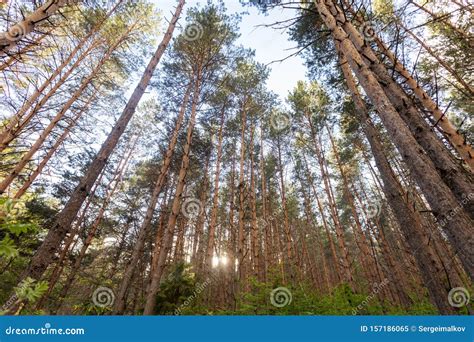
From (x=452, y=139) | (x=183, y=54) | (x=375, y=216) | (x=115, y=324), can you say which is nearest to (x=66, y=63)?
(x=183, y=54)

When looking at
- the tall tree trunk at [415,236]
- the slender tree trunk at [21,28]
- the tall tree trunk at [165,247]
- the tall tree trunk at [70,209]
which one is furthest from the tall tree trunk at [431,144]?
the tall tree trunk at [165,247]

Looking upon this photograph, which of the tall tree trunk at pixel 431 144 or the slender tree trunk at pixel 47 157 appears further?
the slender tree trunk at pixel 47 157

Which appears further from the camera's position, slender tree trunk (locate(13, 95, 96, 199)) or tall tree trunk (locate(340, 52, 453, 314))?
slender tree trunk (locate(13, 95, 96, 199))

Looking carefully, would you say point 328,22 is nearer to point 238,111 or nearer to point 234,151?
point 238,111

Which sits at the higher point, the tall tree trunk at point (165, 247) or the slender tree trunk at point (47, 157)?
the slender tree trunk at point (47, 157)

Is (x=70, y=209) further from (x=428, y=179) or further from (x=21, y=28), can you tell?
(x=428, y=179)

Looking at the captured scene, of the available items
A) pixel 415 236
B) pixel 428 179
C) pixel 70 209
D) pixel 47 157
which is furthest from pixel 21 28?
pixel 47 157

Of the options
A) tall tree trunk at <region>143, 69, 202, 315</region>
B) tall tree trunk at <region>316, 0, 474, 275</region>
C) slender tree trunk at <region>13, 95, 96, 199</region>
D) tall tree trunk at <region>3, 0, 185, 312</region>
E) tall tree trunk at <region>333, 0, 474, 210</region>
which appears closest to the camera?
tall tree trunk at <region>316, 0, 474, 275</region>

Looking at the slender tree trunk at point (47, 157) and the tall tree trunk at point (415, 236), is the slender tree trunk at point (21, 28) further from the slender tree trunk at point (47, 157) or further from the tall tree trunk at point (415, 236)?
the tall tree trunk at point (415, 236)

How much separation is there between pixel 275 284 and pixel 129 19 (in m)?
13.3

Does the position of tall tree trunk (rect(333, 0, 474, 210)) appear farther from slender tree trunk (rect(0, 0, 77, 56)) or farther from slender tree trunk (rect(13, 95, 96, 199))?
slender tree trunk (rect(13, 95, 96, 199))

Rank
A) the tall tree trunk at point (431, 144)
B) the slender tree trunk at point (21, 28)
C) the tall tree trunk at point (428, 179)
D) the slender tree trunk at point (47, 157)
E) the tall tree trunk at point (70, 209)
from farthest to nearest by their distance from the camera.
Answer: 1. the slender tree trunk at point (47, 157)
2. the slender tree trunk at point (21, 28)
3. the tall tree trunk at point (70, 209)
4. the tall tree trunk at point (431, 144)
5. the tall tree trunk at point (428, 179)

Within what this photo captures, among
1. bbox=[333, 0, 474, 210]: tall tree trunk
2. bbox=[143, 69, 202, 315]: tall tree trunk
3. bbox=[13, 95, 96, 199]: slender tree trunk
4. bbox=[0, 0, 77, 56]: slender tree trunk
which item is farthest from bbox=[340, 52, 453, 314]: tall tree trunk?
bbox=[13, 95, 96, 199]: slender tree trunk

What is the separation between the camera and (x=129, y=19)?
11.4 m
